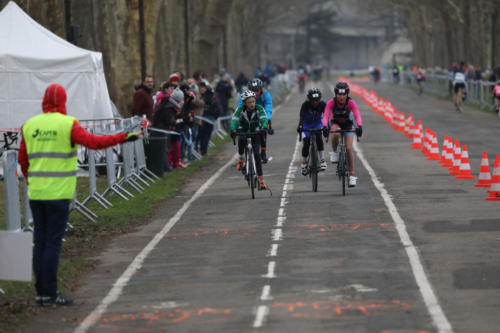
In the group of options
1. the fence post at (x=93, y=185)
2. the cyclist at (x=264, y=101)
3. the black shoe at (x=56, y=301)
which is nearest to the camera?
the black shoe at (x=56, y=301)

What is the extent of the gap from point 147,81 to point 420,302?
15.2m

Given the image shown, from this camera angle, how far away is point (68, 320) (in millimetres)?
9977

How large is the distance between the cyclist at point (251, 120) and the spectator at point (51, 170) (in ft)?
28.0

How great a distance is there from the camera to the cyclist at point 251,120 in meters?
19.1

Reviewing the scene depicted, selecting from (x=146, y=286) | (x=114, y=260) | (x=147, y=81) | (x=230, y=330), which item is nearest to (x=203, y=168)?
(x=147, y=81)

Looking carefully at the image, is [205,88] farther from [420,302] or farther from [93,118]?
[420,302]

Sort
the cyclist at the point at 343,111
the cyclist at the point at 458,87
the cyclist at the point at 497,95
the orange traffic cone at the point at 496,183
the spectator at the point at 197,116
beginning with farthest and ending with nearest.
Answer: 1. the cyclist at the point at 458,87
2. the cyclist at the point at 497,95
3. the spectator at the point at 197,116
4. the cyclist at the point at 343,111
5. the orange traffic cone at the point at 496,183

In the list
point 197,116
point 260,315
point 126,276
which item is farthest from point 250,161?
point 260,315

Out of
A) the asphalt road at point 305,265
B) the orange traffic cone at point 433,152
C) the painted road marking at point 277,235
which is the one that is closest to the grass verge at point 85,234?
the asphalt road at point 305,265

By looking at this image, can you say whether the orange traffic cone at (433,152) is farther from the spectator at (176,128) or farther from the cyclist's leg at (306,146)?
the cyclist's leg at (306,146)

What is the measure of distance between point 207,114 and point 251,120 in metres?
9.92

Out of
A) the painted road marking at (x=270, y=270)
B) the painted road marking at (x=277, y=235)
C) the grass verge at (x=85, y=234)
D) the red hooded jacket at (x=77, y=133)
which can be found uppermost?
the red hooded jacket at (x=77, y=133)

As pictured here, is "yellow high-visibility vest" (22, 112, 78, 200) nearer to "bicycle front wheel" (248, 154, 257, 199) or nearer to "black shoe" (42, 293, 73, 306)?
"black shoe" (42, 293, 73, 306)

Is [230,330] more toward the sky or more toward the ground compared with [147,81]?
more toward the ground
